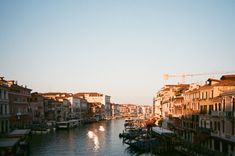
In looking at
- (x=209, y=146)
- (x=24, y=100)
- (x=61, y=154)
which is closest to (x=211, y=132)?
(x=209, y=146)

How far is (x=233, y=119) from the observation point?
105 feet

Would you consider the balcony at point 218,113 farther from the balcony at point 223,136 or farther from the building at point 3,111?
the building at point 3,111

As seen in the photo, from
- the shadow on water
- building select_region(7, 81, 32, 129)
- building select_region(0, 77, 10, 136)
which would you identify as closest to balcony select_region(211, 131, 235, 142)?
the shadow on water

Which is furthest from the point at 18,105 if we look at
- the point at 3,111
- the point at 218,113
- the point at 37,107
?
the point at 218,113

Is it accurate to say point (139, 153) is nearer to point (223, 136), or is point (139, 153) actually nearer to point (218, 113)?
point (218, 113)

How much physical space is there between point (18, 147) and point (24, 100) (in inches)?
1384

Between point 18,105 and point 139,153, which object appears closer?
point 139,153

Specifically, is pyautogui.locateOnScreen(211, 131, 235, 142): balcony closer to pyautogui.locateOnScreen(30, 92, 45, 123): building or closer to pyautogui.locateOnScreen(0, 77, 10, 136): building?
pyautogui.locateOnScreen(0, 77, 10, 136): building

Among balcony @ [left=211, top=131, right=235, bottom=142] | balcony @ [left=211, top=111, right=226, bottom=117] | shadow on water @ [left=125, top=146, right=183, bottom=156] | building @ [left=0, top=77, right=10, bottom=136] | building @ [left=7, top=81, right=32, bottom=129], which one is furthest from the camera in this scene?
building @ [left=7, top=81, right=32, bottom=129]

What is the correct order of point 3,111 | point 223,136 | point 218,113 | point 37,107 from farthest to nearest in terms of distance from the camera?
point 37,107, point 3,111, point 218,113, point 223,136

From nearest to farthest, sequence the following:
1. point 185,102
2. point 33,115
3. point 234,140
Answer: point 234,140
point 185,102
point 33,115

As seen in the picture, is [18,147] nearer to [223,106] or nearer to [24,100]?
[223,106]

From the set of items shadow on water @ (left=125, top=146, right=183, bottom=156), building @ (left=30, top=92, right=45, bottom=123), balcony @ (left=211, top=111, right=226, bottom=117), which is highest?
balcony @ (left=211, top=111, right=226, bottom=117)

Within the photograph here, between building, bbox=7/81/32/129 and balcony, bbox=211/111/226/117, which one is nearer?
balcony, bbox=211/111/226/117
